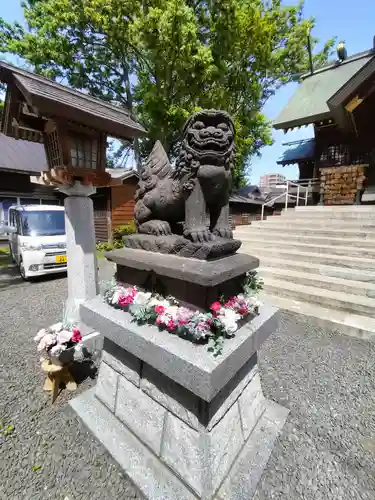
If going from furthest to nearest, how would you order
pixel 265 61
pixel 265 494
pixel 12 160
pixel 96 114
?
pixel 12 160
pixel 265 61
pixel 96 114
pixel 265 494

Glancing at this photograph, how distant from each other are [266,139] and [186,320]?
12.4 meters

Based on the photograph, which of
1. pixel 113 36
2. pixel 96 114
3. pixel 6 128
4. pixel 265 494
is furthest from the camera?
pixel 113 36

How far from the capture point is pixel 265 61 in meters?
9.98

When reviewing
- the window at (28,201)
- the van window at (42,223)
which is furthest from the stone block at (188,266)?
the window at (28,201)

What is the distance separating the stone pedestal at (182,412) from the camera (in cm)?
161

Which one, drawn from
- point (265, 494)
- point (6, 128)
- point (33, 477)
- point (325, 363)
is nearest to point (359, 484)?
point (265, 494)

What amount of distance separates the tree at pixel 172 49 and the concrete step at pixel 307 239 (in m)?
5.08

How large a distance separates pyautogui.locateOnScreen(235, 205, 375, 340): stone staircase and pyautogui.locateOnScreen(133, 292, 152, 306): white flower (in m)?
3.42

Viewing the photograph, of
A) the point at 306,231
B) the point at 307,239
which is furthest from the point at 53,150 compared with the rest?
the point at 306,231

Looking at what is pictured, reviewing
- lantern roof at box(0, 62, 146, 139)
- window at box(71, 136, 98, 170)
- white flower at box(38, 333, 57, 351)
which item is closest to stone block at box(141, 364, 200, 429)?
white flower at box(38, 333, 57, 351)

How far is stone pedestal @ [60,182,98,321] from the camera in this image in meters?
3.40

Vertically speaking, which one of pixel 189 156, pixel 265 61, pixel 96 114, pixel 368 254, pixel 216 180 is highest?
pixel 265 61

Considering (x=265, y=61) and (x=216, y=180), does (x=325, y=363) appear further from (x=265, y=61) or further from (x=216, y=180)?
(x=265, y=61)

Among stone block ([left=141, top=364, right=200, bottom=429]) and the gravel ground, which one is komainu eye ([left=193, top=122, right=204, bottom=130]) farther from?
the gravel ground
